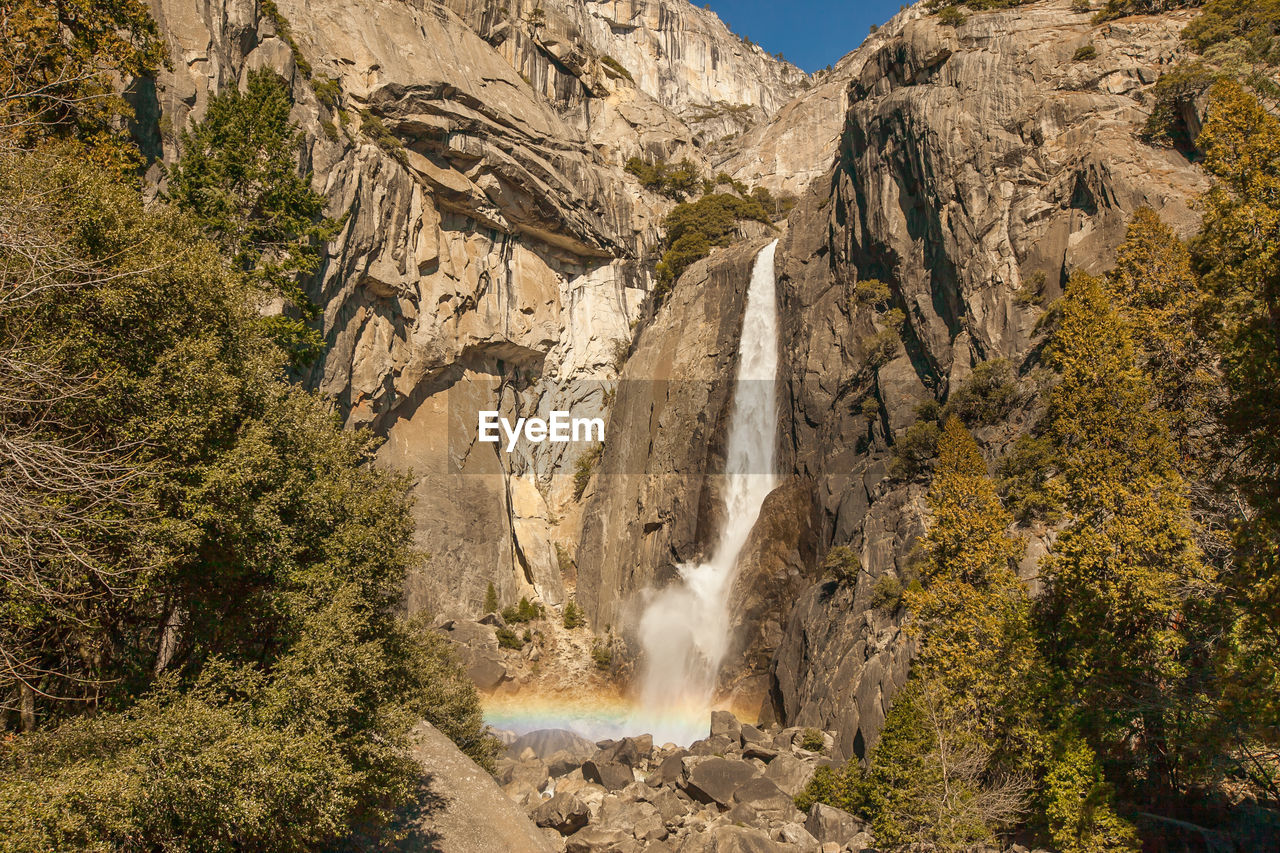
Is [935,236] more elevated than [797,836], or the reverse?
[935,236]

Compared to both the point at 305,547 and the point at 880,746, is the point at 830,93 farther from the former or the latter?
the point at 305,547

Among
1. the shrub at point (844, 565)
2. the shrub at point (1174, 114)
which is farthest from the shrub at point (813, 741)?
the shrub at point (1174, 114)

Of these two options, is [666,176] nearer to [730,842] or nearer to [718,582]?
[718,582]

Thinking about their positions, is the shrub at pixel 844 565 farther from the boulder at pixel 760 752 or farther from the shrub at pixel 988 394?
the boulder at pixel 760 752

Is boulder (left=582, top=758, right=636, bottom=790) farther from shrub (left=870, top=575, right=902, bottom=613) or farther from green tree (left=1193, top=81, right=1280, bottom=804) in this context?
green tree (left=1193, top=81, right=1280, bottom=804)

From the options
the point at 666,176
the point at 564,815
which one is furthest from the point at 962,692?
the point at 666,176

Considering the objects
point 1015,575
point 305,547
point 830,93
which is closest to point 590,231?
point 830,93
